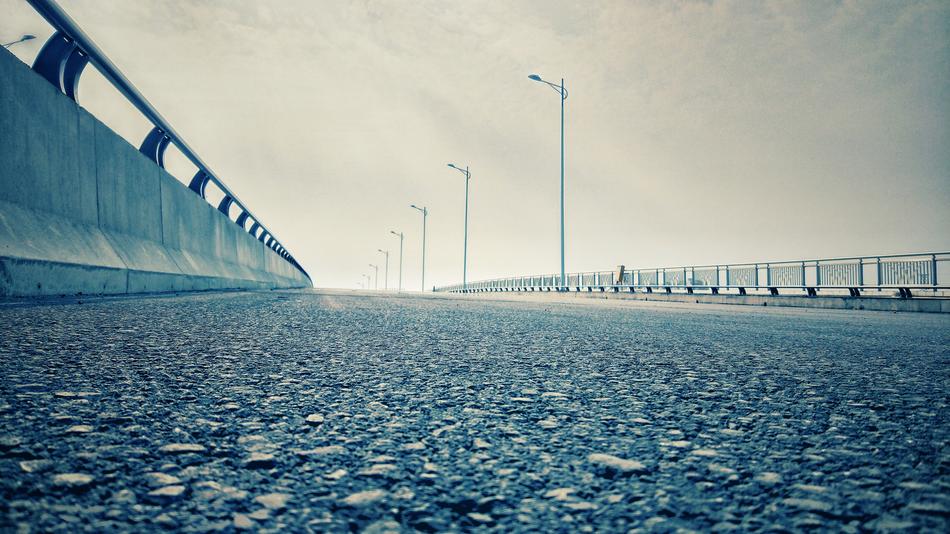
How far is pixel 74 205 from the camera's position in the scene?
7.66 m

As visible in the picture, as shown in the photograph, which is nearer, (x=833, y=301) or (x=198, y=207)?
(x=198, y=207)

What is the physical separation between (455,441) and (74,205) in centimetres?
773

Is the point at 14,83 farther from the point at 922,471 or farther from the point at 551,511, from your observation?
the point at 922,471

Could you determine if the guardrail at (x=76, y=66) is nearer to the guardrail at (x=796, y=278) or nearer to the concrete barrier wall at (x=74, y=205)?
the concrete barrier wall at (x=74, y=205)

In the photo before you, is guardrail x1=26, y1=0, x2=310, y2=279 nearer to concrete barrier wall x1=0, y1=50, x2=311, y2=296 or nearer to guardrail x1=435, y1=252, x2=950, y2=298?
concrete barrier wall x1=0, y1=50, x2=311, y2=296

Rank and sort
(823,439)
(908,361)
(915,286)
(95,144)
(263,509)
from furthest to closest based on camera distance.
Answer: (915,286) < (95,144) < (908,361) < (823,439) < (263,509)

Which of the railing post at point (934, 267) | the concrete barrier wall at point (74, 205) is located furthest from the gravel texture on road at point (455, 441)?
the railing post at point (934, 267)

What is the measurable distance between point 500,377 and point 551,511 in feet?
5.54

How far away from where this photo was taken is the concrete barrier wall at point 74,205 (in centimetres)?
636

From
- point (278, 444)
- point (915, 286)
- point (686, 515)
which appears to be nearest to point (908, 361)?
point (686, 515)

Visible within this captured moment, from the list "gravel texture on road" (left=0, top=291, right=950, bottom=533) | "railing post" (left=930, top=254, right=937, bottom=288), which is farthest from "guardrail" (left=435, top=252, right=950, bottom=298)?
"gravel texture on road" (left=0, top=291, right=950, bottom=533)

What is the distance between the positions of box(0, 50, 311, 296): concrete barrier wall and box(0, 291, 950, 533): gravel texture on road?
335 cm

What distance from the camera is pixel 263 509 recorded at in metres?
1.25

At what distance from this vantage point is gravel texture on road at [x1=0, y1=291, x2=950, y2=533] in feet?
4.10
